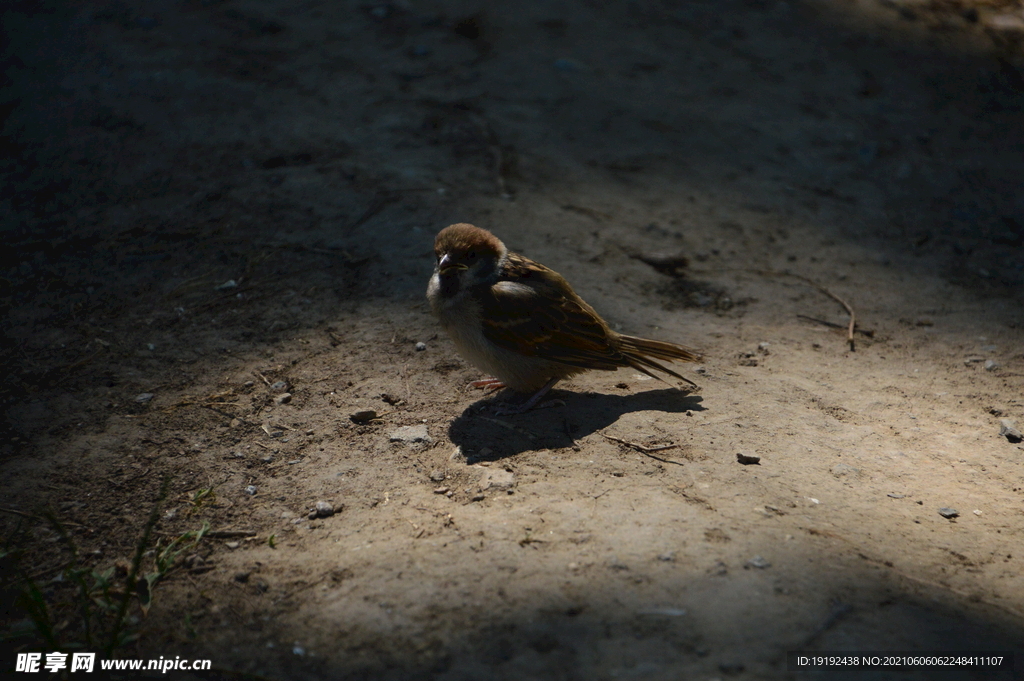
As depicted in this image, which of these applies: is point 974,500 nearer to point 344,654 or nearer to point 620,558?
point 620,558

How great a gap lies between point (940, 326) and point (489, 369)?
331 centimetres

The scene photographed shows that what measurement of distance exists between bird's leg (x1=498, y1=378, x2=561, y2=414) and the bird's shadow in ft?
0.11

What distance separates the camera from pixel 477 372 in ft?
15.6

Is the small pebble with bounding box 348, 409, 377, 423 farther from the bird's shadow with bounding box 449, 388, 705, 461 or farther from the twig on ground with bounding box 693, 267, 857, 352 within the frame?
the twig on ground with bounding box 693, 267, 857, 352

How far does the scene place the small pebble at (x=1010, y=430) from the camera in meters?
4.15

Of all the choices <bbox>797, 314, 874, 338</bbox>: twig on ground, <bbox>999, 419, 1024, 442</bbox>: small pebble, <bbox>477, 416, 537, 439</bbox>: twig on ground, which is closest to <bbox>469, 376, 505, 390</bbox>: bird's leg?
<bbox>477, 416, 537, 439</bbox>: twig on ground

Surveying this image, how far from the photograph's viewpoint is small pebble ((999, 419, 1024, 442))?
4.15 metres

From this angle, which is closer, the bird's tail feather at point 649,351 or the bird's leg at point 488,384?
the bird's tail feather at point 649,351

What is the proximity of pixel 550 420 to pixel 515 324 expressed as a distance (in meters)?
0.56

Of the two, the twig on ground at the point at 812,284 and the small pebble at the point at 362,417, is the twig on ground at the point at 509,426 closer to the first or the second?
the small pebble at the point at 362,417

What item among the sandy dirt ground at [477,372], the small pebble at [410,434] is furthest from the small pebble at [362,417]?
the small pebble at [410,434]

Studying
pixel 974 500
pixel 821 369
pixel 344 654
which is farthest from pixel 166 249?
pixel 974 500

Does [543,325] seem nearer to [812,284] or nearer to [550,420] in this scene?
[550,420]

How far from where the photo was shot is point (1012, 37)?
8.76 m
